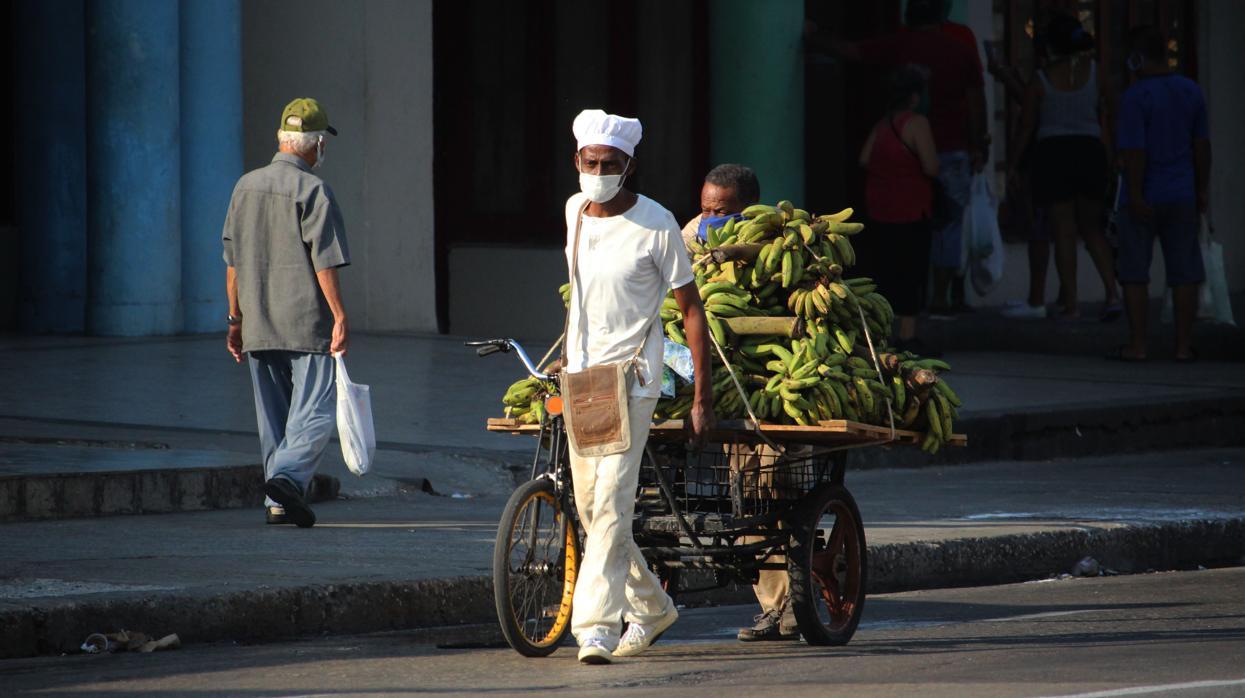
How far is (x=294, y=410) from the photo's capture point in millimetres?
9422

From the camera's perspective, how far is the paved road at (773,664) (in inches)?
261

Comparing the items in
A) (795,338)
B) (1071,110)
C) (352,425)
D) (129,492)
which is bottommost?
(129,492)

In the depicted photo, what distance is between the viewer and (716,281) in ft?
25.7

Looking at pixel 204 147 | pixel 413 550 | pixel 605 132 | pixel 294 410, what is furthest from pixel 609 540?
pixel 204 147

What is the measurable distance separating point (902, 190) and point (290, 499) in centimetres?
688

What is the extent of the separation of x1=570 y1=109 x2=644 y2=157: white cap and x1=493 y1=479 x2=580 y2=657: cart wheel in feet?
3.56

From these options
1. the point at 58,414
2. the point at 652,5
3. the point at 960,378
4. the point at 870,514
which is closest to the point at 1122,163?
the point at 960,378

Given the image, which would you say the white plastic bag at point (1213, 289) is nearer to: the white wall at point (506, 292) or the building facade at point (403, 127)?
the building facade at point (403, 127)

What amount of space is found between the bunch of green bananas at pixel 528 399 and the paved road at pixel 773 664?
774mm

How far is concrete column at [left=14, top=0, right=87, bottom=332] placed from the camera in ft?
51.2

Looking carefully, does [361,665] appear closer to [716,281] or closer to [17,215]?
[716,281]

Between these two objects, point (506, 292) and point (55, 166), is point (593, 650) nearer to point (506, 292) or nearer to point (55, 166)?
point (55, 166)

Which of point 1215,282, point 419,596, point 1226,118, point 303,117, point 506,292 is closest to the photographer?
point 419,596

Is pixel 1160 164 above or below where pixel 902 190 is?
above
